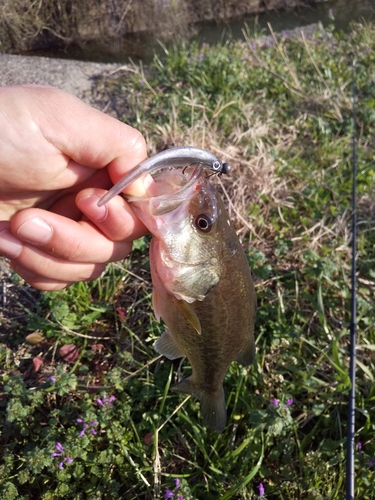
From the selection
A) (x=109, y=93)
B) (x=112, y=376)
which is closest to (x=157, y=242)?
(x=112, y=376)

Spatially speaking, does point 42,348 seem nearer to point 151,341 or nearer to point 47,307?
point 47,307

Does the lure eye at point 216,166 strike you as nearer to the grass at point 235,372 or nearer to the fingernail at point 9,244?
the fingernail at point 9,244

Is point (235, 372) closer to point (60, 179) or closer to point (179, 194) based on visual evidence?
point (179, 194)

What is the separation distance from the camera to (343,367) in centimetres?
268

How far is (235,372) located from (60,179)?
1.59 metres

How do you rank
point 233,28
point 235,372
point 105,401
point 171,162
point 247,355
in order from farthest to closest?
point 233,28
point 235,372
point 105,401
point 247,355
point 171,162

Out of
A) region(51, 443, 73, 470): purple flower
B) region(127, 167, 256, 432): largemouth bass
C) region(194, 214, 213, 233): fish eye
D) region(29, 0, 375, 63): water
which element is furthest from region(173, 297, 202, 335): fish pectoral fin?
region(29, 0, 375, 63): water

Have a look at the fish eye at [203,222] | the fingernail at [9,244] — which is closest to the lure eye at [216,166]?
the fish eye at [203,222]

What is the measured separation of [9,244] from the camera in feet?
5.94

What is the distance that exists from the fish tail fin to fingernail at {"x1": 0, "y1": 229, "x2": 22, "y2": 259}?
108cm

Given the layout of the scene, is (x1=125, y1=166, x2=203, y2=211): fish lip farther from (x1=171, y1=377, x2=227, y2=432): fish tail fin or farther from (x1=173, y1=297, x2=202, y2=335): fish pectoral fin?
(x1=171, y1=377, x2=227, y2=432): fish tail fin

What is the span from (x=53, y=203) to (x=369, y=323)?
89.6 inches

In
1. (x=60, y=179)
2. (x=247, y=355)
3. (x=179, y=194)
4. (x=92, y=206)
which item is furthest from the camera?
(x=247, y=355)

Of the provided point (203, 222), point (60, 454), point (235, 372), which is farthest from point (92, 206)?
point (235, 372)
